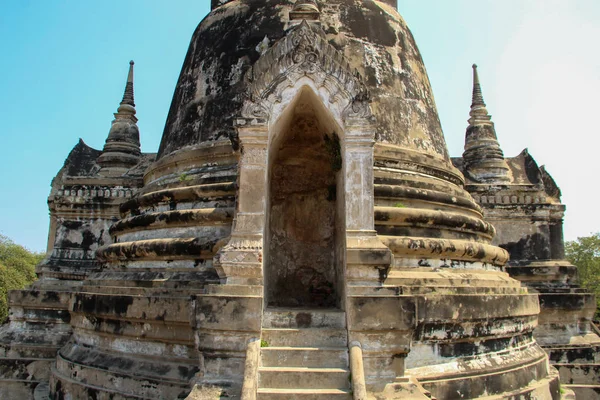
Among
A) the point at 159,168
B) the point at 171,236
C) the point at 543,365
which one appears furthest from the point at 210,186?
the point at 543,365

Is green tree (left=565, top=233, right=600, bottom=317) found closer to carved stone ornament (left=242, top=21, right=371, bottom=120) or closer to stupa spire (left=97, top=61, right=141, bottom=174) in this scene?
stupa spire (left=97, top=61, right=141, bottom=174)

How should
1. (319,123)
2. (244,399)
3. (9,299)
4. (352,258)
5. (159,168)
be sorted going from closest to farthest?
(244,399)
(352,258)
(319,123)
(159,168)
(9,299)

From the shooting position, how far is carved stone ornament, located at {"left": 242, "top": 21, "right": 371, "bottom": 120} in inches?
222

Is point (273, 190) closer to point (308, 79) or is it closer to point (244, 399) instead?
point (308, 79)

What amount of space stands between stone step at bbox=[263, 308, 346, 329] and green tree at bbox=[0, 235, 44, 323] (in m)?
17.0

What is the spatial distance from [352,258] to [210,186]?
2.77 m

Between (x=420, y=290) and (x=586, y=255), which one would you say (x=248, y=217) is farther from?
(x=586, y=255)

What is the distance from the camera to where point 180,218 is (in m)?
7.13

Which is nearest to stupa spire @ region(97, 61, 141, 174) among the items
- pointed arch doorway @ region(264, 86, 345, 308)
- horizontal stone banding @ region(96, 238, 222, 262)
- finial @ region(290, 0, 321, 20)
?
horizontal stone banding @ region(96, 238, 222, 262)

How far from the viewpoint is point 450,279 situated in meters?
6.42

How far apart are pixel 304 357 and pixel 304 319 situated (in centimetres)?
46

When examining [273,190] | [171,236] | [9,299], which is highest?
[273,190]

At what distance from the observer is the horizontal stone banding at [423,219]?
6715 millimetres

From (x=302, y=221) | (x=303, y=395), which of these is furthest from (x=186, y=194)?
(x=303, y=395)
